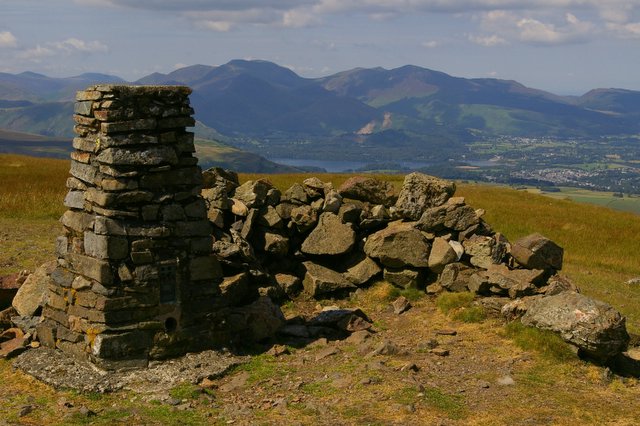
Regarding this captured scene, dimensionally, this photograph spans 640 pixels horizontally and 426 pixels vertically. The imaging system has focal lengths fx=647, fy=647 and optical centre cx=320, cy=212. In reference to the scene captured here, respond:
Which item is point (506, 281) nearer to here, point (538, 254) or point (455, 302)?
point (538, 254)

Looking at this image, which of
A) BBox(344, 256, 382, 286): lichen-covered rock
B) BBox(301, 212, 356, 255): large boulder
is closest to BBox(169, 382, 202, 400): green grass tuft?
BBox(301, 212, 356, 255): large boulder

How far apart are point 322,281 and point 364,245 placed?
75.3 inches

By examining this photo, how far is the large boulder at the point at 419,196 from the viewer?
1997 centimetres

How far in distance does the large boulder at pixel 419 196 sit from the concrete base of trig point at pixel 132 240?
26.1 feet

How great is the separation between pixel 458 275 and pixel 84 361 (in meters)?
10.1

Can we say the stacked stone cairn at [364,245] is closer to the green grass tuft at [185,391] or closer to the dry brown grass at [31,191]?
the green grass tuft at [185,391]

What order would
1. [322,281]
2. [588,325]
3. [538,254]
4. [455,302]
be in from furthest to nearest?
1. [322,281]
2. [538,254]
3. [455,302]
4. [588,325]

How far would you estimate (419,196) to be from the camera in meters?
20.0

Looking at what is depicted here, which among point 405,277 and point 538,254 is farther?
point 405,277

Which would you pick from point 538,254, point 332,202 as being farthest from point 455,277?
point 332,202

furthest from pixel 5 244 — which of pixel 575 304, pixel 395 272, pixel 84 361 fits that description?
pixel 575 304

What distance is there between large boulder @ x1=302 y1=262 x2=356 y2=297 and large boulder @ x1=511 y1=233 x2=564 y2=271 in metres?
4.86

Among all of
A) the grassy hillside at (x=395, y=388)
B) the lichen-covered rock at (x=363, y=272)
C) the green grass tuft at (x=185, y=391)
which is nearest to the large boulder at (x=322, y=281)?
the lichen-covered rock at (x=363, y=272)

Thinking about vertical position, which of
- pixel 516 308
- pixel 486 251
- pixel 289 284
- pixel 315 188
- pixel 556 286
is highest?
pixel 315 188
